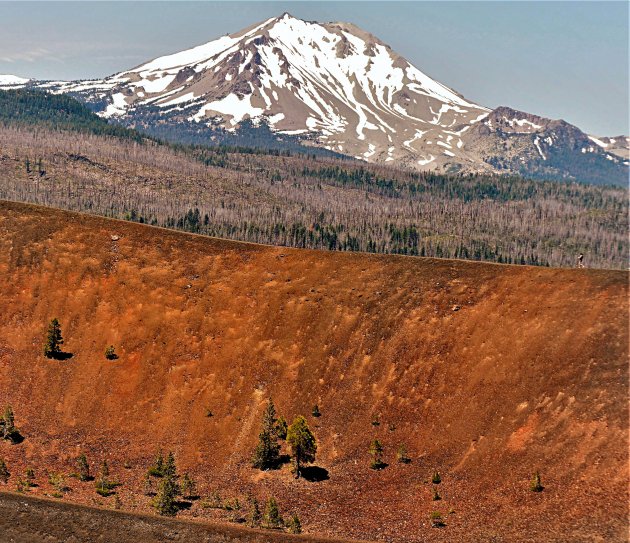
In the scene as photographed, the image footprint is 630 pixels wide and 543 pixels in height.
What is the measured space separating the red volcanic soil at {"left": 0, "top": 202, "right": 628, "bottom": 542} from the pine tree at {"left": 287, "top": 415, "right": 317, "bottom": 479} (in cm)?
284

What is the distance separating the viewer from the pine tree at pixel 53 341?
364 ft

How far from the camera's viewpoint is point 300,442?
284 feet

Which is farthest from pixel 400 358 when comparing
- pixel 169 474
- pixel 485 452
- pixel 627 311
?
pixel 169 474

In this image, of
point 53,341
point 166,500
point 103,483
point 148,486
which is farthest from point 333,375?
point 53,341

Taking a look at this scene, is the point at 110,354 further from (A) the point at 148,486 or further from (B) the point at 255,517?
(B) the point at 255,517

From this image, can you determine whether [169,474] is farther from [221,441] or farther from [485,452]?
[485,452]

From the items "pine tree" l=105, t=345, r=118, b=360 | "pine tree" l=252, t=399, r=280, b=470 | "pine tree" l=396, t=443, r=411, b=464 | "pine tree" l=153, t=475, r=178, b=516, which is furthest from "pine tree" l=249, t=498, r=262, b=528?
"pine tree" l=105, t=345, r=118, b=360

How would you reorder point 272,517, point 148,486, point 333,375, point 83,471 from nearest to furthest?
1. point 272,517
2. point 148,486
3. point 83,471
4. point 333,375

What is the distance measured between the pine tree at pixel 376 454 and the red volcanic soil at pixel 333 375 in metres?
1.13

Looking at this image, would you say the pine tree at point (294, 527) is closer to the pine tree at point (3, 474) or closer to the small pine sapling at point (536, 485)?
the small pine sapling at point (536, 485)

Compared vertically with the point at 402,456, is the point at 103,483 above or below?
below

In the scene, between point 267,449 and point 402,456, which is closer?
point 402,456

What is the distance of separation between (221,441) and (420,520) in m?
32.1

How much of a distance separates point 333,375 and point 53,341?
4318 cm
